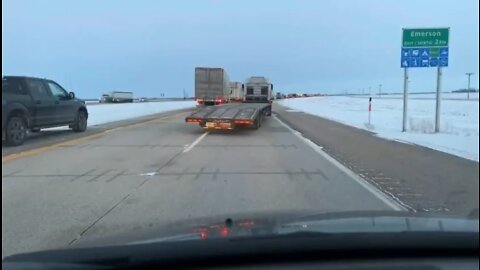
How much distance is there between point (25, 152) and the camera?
583 inches

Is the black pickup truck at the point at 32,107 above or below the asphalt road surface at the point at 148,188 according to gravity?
above

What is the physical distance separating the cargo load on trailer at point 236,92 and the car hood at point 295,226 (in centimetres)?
4410

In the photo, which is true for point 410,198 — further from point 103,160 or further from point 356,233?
point 103,160

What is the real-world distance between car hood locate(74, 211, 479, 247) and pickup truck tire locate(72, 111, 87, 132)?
17.9m

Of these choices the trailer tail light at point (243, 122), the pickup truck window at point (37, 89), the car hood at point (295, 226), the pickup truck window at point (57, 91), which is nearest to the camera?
the car hood at point (295, 226)

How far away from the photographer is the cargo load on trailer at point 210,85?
43719 mm

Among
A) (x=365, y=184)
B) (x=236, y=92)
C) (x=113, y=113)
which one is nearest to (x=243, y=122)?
(x=365, y=184)

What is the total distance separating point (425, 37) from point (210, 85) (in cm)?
2224

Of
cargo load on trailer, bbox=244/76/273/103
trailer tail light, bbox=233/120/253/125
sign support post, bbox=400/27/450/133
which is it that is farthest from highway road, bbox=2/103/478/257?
cargo load on trailer, bbox=244/76/273/103

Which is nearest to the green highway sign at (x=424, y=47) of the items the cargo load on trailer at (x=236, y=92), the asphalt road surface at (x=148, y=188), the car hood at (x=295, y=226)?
the asphalt road surface at (x=148, y=188)

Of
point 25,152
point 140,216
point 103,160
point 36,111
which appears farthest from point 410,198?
point 36,111

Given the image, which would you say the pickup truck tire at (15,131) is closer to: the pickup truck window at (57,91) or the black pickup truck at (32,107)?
the black pickup truck at (32,107)

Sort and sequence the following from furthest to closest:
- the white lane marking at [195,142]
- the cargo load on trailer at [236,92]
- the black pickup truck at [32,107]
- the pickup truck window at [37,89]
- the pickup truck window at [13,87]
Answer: the cargo load on trailer at [236,92]
the pickup truck window at [37,89]
the pickup truck window at [13,87]
the black pickup truck at [32,107]
the white lane marking at [195,142]

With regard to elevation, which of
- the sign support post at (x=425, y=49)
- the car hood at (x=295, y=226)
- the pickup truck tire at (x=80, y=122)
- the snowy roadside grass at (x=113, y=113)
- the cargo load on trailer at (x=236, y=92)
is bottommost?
the snowy roadside grass at (x=113, y=113)
